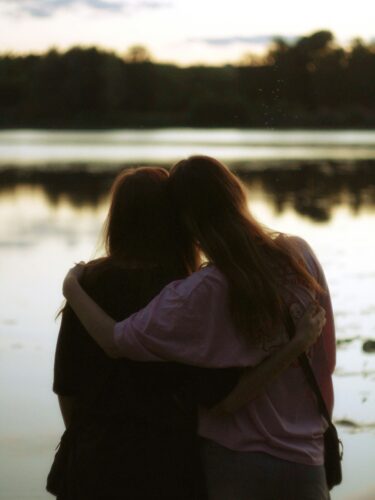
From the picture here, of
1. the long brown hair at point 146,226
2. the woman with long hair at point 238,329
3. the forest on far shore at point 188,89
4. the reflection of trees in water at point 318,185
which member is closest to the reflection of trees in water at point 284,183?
the reflection of trees in water at point 318,185

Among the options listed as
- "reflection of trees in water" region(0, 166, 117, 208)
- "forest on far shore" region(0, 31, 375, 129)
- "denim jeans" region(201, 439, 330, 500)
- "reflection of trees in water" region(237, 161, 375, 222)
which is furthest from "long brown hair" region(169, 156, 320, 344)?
"forest on far shore" region(0, 31, 375, 129)

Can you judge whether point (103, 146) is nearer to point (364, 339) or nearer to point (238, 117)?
point (238, 117)

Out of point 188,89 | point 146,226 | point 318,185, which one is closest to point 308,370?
point 146,226

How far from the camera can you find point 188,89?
215 ft

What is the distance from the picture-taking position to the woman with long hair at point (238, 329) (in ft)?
8.47

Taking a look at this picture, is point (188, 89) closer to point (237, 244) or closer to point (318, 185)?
point (318, 185)

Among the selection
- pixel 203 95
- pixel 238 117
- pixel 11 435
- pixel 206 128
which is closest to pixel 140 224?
pixel 11 435

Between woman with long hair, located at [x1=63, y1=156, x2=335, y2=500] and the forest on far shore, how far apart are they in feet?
178

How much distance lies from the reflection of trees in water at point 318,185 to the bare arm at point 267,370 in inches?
681

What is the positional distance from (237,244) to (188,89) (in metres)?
63.6

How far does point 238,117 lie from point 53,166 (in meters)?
34.7

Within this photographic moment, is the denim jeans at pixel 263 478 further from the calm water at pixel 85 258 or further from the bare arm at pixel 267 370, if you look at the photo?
the calm water at pixel 85 258

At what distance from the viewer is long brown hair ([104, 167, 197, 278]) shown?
2752 millimetres

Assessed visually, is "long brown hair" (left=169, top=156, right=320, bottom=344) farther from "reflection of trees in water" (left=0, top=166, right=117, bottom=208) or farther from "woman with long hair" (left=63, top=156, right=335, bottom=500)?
"reflection of trees in water" (left=0, top=166, right=117, bottom=208)
